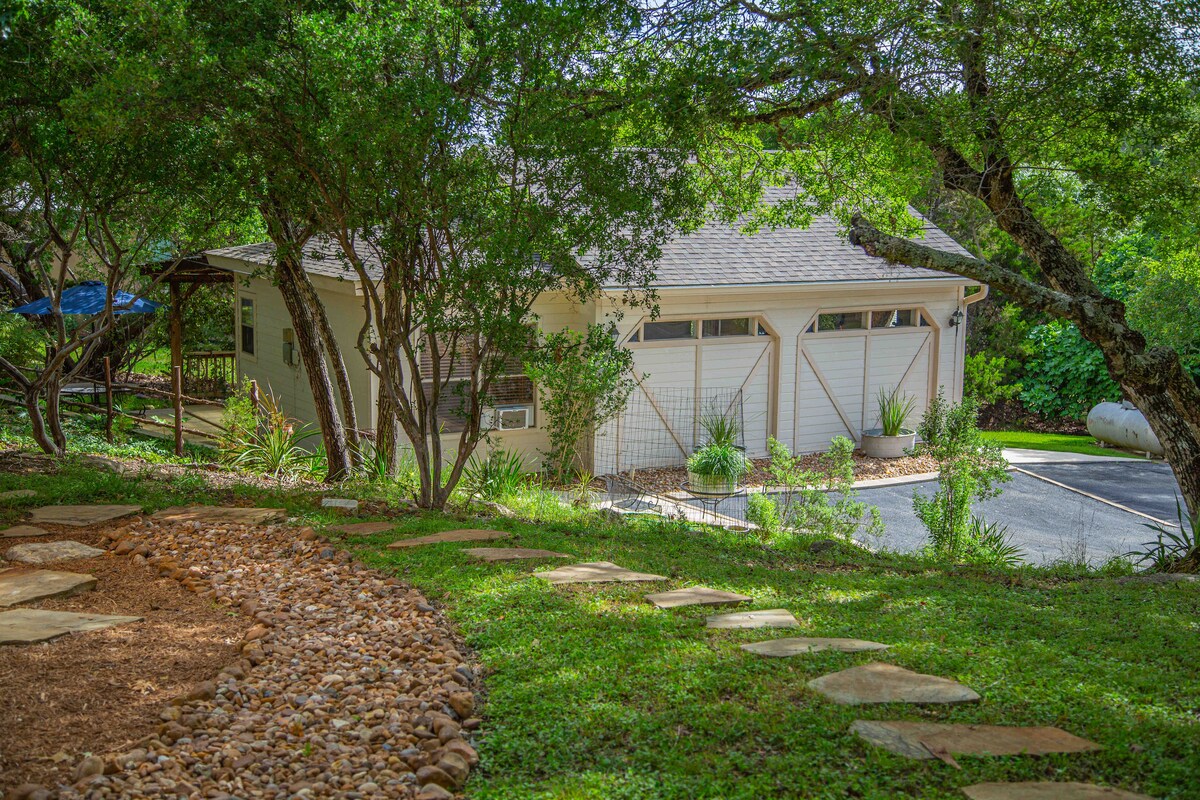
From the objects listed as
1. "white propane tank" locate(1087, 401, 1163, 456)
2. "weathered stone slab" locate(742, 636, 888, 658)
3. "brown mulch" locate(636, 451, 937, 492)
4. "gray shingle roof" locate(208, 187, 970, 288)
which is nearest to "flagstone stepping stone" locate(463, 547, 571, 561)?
"weathered stone slab" locate(742, 636, 888, 658)

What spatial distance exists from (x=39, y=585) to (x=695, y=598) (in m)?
3.27

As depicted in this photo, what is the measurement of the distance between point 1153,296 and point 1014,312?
16.5 feet

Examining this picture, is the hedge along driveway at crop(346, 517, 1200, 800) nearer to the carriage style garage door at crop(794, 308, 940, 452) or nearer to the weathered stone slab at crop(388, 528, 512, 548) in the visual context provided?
the weathered stone slab at crop(388, 528, 512, 548)

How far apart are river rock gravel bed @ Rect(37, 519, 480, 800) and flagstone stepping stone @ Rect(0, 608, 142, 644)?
0.57 meters

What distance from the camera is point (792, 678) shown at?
152 inches

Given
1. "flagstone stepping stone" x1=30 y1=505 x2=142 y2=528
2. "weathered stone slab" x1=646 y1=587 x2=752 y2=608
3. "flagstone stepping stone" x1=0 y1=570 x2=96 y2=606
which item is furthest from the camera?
"flagstone stepping stone" x1=30 y1=505 x2=142 y2=528

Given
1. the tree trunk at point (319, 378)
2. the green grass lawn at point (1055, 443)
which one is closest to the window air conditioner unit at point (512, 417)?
the tree trunk at point (319, 378)

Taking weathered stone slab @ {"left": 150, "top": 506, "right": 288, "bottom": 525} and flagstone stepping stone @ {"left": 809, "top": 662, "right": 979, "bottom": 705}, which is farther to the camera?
weathered stone slab @ {"left": 150, "top": 506, "right": 288, "bottom": 525}

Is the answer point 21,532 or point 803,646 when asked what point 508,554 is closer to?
point 803,646

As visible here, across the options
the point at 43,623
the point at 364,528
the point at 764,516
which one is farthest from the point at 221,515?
the point at 764,516

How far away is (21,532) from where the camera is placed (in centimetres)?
597

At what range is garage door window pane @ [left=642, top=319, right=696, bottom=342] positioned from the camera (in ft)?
46.0

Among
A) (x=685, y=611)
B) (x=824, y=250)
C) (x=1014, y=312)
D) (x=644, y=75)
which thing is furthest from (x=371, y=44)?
(x=1014, y=312)

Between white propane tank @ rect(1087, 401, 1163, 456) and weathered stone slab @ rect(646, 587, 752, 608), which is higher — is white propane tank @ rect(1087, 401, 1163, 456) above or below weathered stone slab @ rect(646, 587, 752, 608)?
above
